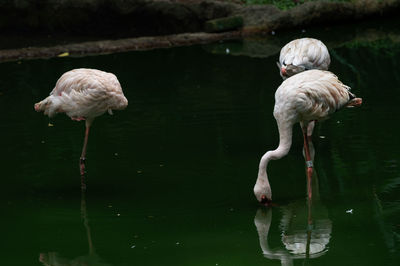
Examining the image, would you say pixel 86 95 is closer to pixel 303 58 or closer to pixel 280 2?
pixel 303 58

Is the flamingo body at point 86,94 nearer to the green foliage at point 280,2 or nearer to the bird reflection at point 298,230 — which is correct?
the bird reflection at point 298,230

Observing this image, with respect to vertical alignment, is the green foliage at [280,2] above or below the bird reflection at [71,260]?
above

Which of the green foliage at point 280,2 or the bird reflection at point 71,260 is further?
the green foliage at point 280,2

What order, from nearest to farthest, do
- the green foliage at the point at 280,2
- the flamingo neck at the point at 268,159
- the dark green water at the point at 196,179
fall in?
the dark green water at the point at 196,179 < the flamingo neck at the point at 268,159 < the green foliage at the point at 280,2

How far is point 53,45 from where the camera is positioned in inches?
530

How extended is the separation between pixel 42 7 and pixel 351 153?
333 inches

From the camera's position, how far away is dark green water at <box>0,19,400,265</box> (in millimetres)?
5297

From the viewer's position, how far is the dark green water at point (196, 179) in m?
5.30

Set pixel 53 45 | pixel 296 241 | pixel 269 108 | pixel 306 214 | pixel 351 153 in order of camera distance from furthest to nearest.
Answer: pixel 53 45 → pixel 269 108 → pixel 351 153 → pixel 306 214 → pixel 296 241

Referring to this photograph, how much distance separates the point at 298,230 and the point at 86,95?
6.98ft

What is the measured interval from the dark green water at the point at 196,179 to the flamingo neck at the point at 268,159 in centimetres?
16

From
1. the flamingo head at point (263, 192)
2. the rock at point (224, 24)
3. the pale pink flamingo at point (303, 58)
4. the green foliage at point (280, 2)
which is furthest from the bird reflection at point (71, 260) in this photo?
the green foliage at point (280, 2)

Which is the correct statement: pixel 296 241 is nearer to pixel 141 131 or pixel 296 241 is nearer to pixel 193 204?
pixel 193 204

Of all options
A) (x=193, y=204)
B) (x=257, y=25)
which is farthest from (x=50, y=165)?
(x=257, y=25)
